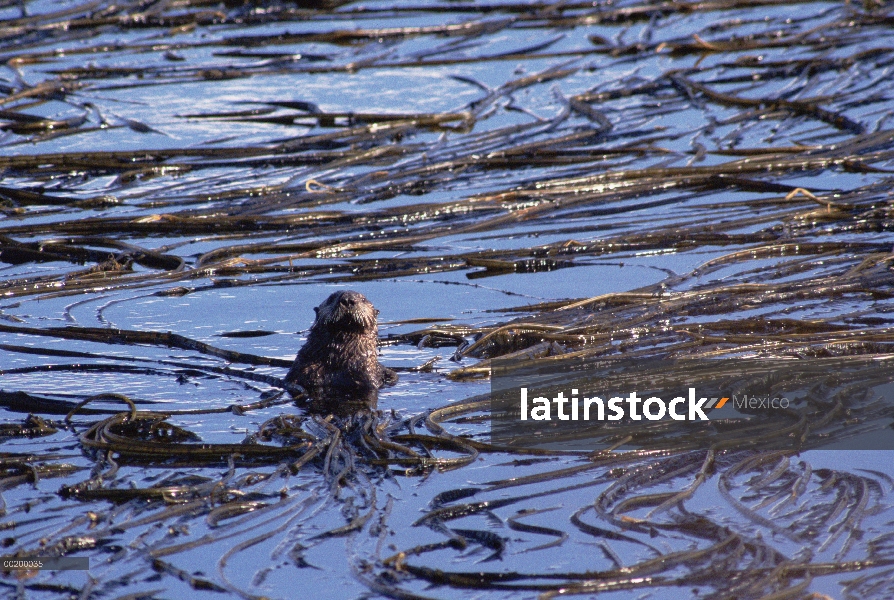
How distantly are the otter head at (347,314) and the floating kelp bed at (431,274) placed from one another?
0.35m

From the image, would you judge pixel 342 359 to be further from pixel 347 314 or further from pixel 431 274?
pixel 431 274

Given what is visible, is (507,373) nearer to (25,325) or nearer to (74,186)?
(25,325)

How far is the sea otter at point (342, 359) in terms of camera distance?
5355 millimetres

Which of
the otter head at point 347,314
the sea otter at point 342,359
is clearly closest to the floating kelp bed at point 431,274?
the sea otter at point 342,359

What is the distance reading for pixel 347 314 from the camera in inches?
214

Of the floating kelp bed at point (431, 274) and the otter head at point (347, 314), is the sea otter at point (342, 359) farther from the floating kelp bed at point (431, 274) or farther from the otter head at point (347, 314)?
the floating kelp bed at point (431, 274)

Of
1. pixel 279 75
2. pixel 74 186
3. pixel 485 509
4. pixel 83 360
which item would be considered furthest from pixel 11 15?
pixel 485 509

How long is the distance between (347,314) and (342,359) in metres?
0.20

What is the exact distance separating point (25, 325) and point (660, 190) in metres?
4.28

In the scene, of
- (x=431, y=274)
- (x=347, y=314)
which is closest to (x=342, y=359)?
(x=347, y=314)

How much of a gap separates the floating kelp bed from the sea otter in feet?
0.50

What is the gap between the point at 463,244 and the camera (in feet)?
25.0

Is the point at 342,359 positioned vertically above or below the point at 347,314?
below

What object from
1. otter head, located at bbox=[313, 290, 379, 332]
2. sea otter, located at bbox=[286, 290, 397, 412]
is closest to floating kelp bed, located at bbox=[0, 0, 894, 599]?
sea otter, located at bbox=[286, 290, 397, 412]
